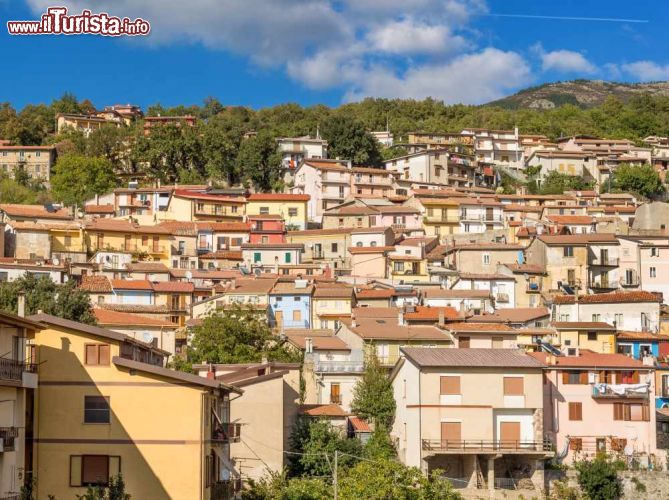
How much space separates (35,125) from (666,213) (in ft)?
243

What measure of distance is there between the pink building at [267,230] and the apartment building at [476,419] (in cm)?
4458

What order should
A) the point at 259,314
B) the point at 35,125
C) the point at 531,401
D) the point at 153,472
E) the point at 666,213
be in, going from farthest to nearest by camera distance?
the point at 35,125
the point at 666,213
the point at 259,314
the point at 531,401
the point at 153,472

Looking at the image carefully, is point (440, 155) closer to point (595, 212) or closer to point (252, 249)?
point (595, 212)

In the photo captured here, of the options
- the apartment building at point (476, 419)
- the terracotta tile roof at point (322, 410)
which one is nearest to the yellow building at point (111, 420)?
the terracotta tile roof at point (322, 410)

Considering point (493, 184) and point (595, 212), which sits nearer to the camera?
point (595, 212)

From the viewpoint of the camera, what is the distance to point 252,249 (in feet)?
307

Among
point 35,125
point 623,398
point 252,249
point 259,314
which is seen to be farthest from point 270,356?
point 35,125

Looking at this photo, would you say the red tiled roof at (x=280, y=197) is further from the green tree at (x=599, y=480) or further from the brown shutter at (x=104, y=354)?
the brown shutter at (x=104, y=354)

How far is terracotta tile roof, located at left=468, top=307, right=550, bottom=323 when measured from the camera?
73.0 metres

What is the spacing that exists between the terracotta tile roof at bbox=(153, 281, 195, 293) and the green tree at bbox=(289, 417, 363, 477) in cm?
2837

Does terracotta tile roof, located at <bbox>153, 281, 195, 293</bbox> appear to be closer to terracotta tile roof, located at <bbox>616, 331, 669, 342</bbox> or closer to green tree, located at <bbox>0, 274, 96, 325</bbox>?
green tree, located at <bbox>0, 274, 96, 325</bbox>

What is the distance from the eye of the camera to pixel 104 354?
36594 mm

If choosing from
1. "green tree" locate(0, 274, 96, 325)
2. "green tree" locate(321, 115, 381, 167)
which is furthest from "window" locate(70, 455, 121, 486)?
"green tree" locate(321, 115, 381, 167)

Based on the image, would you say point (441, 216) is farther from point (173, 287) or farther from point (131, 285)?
point (131, 285)
